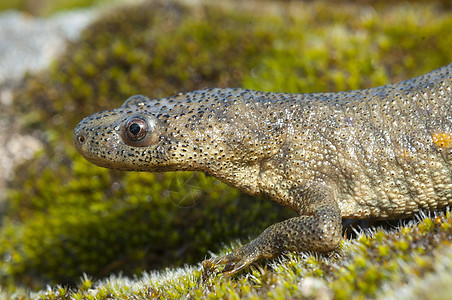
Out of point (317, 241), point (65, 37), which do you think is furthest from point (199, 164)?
point (65, 37)

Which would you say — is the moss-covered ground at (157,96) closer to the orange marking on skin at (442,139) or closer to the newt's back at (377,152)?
the newt's back at (377,152)

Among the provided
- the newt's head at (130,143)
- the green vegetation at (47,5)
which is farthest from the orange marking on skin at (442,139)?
the green vegetation at (47,5)

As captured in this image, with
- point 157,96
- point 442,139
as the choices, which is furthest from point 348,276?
point 157,96

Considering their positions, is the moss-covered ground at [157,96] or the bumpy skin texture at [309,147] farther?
the moss-covered ground at [157,96]

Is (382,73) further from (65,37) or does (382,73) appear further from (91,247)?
(65,37)

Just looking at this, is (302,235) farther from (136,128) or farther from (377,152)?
(136,128)
